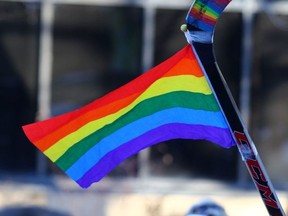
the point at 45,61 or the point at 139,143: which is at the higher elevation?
the point at 139,143

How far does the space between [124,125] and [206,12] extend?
2.22 feet

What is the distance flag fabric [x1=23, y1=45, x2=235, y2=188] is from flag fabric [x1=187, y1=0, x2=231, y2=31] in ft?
1.04

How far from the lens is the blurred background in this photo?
8422 millimetres

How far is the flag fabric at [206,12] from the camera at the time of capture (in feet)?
10.8

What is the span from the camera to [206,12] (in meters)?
3.29

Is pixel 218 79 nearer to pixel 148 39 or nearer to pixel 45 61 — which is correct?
pixel 148 39

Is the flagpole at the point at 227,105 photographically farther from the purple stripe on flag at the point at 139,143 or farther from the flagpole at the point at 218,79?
the purple stripe on flag at the point at 139,143

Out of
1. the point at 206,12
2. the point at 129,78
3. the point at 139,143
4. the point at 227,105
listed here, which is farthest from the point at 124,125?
the point at 129,78

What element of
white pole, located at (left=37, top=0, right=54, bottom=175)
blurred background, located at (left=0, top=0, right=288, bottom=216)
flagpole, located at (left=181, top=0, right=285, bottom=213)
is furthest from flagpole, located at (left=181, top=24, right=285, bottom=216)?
white pole, located at (left=37, top=0, right=54, bottom=175)

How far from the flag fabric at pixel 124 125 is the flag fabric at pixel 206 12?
12.4 inches

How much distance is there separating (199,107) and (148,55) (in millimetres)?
4899

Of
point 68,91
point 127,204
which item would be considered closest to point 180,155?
point 127,204

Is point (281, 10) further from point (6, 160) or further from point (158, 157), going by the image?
point (6, 160)

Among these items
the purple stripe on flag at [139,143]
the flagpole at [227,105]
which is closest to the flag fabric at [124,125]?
the purple stripe on flag at [139,143]
